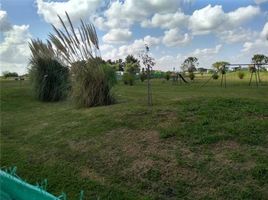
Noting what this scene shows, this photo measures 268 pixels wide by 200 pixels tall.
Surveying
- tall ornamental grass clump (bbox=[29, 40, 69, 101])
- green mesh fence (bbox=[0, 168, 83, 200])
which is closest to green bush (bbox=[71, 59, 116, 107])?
tall ornamental grass clump (bbox=[29, 40, 69, 101])

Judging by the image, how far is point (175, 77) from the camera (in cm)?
2961

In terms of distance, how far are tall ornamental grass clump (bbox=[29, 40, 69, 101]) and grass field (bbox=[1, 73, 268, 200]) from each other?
5.42m

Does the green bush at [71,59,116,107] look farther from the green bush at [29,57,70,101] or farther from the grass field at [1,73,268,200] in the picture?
the green bush at [29,57,70,101]

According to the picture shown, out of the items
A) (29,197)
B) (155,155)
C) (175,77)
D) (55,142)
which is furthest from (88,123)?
(175,77)

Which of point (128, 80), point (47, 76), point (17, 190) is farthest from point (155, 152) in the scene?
point (128, 80)

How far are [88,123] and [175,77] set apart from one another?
79.0 feet

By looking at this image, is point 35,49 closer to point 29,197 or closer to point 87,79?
point 87,79

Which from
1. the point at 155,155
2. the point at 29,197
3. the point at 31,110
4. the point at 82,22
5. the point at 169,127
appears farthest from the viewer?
the point at 31,110

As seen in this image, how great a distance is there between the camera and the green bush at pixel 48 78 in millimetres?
11875

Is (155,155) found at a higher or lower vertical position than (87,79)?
lower

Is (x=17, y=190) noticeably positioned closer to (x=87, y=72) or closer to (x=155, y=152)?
(x=155, y=152)

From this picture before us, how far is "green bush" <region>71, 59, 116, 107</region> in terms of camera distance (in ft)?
25.5

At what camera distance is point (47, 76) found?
470 inches

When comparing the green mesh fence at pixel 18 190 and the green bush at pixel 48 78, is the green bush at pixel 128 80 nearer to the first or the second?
the green bush at pixel 48 78
